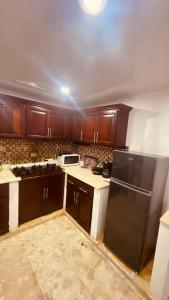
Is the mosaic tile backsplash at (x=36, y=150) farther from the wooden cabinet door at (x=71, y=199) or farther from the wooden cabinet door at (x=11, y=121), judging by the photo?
the wooden cabinet door at (x=71, y=199)

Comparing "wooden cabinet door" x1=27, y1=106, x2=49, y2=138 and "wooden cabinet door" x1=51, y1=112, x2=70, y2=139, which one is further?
"wooden cabinet door" x1=51, y1=112, x2=70, y2=139

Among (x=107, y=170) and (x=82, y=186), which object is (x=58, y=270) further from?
(x=107, y=170)

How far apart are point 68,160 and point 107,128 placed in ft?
3.63

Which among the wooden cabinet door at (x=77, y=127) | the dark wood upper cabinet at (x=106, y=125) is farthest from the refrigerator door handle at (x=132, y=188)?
the wooden cabinet door at (x=77, y=127)

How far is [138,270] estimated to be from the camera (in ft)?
5.43

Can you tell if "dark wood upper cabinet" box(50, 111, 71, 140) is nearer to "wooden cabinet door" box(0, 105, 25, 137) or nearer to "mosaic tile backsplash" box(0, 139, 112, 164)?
"mosaic tile backsplash" box(0, 139, 112, 164)

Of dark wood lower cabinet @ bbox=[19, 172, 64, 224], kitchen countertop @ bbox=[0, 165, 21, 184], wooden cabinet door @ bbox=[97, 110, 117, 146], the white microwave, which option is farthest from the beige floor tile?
wooden cabinet door @ bbox=[97, 110, 117, 146]

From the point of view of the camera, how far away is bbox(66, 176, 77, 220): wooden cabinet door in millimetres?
2463

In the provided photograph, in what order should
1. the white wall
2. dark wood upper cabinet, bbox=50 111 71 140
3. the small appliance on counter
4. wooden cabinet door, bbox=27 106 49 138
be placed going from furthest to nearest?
dark wood upper cabinet, bbox=50 111 71 140 < wooden cabinet door, bbox=27 106 49 138 < the small appliance on counter < the white wall

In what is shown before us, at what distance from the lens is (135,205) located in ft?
5.37

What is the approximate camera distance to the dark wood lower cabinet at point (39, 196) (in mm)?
2256

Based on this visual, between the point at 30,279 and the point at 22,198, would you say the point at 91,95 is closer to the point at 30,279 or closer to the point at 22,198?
the point at 22,198

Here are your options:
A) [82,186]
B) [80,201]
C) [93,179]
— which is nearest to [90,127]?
[93,179]

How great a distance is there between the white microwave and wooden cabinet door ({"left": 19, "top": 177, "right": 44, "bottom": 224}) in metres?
0.61
